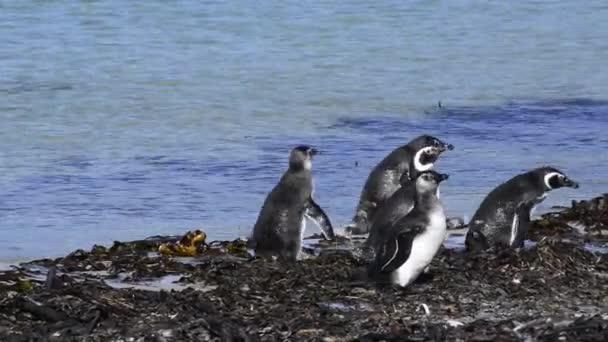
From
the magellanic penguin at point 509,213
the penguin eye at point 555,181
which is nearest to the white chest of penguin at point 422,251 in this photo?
the magellanic penguin at point 509,213

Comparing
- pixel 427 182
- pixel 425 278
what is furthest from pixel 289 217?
pixel 425 278

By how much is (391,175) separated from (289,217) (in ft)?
4.65

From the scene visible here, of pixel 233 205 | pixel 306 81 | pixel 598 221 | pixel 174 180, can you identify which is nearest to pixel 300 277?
pixel 598 221

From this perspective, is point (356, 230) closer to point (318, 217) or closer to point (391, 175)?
point (391, 175)

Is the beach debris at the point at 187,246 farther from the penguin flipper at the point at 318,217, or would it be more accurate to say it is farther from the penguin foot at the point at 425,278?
the penguin foot at the point at 425,278

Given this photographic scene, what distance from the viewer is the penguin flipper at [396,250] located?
25.5 feet

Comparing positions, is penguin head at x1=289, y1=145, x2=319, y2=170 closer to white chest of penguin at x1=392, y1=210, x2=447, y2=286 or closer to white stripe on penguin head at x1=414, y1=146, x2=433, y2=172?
white stripe on penguin head at x1=414, y1=146, x2=433, y2=172

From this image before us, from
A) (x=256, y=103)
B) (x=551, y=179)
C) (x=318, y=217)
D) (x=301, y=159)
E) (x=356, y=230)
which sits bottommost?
(x=256, y=103)

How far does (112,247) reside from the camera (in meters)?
9.03

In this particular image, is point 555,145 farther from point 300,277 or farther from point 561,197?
point 300,277

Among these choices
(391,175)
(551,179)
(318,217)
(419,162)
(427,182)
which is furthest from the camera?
(419,162)

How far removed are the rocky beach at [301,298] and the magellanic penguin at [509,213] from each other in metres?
0.21

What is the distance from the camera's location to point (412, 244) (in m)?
7.96

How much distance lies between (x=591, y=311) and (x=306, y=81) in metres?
10.3
